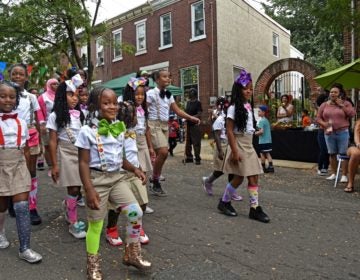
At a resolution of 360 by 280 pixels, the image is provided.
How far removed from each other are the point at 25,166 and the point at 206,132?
14080mm

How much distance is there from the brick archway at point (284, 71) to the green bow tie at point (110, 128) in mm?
10426

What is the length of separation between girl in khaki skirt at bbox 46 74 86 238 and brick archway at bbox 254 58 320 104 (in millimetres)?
9860

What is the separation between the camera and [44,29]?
1246cm

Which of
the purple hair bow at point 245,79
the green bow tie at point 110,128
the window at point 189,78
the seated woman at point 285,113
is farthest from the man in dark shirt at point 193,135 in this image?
the window at point 189,78

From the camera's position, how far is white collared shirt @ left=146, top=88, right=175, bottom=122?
5934 mm

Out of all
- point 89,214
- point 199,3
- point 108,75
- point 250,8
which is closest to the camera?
point 89,214

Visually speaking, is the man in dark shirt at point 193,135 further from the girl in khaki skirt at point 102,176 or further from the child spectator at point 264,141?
the girl in khaki skirt at point 102,176

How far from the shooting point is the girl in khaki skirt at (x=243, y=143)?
16.2ft

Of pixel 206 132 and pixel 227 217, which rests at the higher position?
pixel 206 132

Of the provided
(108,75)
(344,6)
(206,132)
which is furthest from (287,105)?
(108,75)

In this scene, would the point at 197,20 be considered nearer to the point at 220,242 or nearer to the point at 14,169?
the point at 220,242

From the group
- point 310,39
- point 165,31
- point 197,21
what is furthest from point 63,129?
point 310,39

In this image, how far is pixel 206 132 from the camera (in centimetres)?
1767

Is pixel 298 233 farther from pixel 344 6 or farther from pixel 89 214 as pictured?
pixel 344 6
